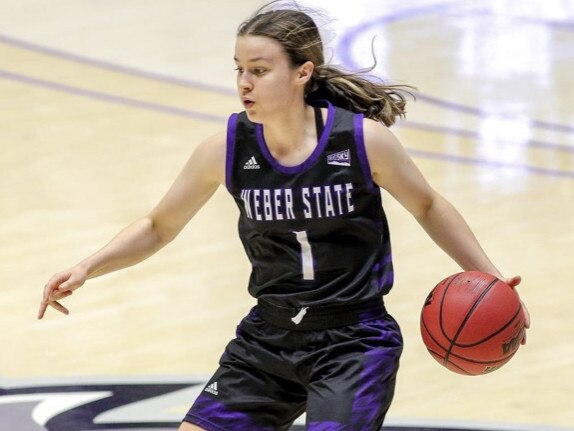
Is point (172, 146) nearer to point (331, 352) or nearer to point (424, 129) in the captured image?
point (424, 129)

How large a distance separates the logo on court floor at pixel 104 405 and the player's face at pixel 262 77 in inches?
78.5

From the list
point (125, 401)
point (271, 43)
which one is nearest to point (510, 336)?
point (271, 43)

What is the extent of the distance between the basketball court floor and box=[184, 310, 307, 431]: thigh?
4.32 ft

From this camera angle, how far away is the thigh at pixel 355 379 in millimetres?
4047

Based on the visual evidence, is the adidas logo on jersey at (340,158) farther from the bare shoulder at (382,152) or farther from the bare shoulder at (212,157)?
the bare shoulder at (212,157)

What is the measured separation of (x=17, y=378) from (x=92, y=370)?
1.16 ft

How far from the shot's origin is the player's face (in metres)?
4.10

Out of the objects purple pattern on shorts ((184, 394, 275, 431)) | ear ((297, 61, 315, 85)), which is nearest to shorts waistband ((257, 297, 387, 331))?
purple pattern on shorts ((184, 394, 275, 431))

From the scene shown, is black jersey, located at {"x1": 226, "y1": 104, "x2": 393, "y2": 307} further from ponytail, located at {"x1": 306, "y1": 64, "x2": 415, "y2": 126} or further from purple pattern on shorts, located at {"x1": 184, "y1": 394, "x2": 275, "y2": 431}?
purple pattern on shorts, located at {"x1": 184, "y1": 394, "x2": 275, "y2": 431}

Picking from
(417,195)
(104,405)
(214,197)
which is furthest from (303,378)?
(214,197)

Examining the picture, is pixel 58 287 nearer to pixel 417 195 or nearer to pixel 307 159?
pixel 307 159

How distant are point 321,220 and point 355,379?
0.51m

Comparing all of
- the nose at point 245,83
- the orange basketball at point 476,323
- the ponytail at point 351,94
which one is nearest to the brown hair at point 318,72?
the ponytail at point 351,94

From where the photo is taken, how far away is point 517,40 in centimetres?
1295
